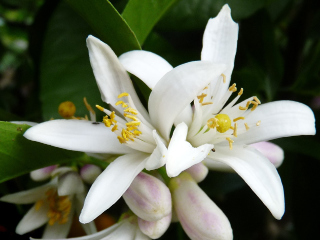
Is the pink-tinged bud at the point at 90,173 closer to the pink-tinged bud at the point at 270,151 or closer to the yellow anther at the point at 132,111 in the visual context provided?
the yellow anther at the point at 132,111

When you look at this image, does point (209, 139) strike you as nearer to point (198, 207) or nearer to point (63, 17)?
point (198, 207)

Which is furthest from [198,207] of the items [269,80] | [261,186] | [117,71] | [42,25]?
[42,25]

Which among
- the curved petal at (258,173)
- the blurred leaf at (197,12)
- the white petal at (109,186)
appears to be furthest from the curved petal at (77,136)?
the blurred leaf at (197,12)

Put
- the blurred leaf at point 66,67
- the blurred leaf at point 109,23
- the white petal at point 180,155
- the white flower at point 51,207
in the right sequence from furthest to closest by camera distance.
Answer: the blurred leaf at point 66,67, the white flower at point 51,207, the blurred leaf at point 109,23, the white petal at point 180,155

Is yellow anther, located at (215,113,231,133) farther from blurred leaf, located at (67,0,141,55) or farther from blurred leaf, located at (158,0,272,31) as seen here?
blurred leaf, located at (158,0,272,31)

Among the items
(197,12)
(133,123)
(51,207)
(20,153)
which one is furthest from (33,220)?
(197,12)

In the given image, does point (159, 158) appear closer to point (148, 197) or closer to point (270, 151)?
point (148, 197)
